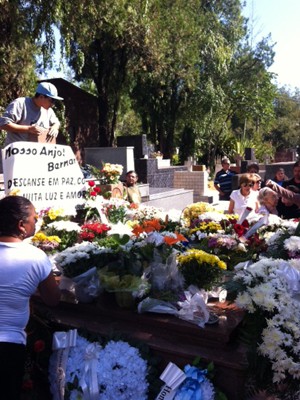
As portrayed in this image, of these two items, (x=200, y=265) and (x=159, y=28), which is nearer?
(x=200, y=265)

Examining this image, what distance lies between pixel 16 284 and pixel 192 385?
3.20 feet

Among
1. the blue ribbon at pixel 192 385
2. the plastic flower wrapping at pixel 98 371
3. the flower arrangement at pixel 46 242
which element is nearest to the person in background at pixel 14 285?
the plastic flower wrapping at pixel 98 371

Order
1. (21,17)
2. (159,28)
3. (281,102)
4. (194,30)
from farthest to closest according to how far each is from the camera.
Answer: (281,102) < (194,30) < (159,28) < (21,17)

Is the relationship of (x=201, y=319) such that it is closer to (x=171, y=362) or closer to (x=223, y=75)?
(x=171, y=362)

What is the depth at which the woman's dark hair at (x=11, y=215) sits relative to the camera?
89.6 inches

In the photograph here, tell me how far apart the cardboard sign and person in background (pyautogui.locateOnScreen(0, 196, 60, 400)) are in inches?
77.1

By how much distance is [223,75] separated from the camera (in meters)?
25.4

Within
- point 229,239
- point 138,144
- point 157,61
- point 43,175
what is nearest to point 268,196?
point 229,239

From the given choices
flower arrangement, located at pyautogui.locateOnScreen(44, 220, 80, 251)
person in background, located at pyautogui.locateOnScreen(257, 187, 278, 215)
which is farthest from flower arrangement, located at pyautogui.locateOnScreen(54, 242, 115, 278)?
person in background, located at pyautogui.locateOnScreen(257, 187, 278, 215)

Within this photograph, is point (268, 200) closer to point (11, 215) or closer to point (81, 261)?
point (81, 261)

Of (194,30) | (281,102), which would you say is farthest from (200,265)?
(281,102)

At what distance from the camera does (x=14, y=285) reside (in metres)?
2.13

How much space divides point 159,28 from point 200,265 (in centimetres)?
1545

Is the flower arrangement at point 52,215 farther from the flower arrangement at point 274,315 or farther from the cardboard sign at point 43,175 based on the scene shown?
the flower arrangement at point 274,315
